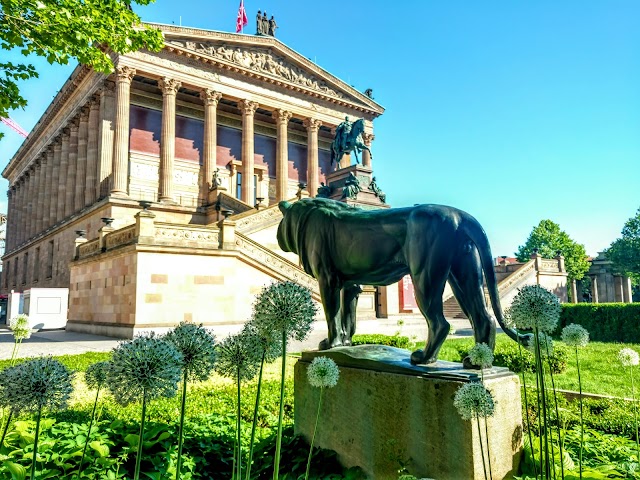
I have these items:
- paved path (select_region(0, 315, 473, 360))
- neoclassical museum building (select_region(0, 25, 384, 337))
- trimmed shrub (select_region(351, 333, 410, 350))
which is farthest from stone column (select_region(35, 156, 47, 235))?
trimmed shrub (select_region(351, 333, 410, 350))

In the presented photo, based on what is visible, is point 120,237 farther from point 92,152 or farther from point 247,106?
point 247,106

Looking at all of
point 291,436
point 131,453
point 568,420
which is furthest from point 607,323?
point 131,453

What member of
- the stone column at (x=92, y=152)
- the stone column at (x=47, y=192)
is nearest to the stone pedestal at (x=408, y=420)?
the stone column at (x=92, y=152)

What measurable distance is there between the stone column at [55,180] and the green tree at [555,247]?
65277 millimetres

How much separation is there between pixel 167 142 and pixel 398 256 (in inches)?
1421

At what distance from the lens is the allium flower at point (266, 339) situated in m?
2.87

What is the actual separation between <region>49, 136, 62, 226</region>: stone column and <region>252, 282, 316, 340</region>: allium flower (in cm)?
5088

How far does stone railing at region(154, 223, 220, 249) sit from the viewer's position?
62.0 feet

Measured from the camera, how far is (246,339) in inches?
119

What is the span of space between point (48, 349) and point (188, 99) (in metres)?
33.3

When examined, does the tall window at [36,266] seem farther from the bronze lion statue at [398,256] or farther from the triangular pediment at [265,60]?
the bronze lion statue at [398,256]

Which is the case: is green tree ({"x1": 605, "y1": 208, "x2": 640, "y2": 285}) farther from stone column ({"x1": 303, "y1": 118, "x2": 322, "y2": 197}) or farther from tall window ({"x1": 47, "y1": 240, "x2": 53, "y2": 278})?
tall window ({"x1": 47, "y1": 240, "x2": 53, "y2": 278})

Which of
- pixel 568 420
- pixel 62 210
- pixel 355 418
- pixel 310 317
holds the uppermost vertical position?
pixel 62 210

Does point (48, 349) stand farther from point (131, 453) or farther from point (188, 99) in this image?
point (188, 99)
